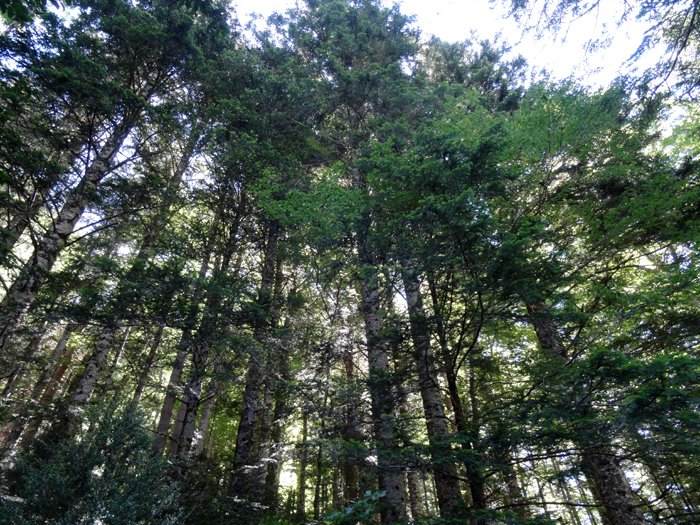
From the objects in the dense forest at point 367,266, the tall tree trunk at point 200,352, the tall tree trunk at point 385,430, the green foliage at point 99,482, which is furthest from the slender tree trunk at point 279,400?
the green foliage at point 99,482

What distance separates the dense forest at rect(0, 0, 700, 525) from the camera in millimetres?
4441

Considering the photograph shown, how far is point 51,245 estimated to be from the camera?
746 cm

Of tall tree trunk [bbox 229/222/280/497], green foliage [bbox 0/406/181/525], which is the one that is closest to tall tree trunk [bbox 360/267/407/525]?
tall tree trunk [bbox 229/222/280/497]

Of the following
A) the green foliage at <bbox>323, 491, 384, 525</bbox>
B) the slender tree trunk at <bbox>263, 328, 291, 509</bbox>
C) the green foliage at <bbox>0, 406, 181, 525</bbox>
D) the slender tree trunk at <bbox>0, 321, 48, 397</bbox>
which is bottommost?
the green foliage at <bbox>323, 491, 384, 525</bbox>

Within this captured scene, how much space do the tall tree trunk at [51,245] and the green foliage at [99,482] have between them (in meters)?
3.11

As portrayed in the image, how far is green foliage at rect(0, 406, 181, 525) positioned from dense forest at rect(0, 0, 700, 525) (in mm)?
32

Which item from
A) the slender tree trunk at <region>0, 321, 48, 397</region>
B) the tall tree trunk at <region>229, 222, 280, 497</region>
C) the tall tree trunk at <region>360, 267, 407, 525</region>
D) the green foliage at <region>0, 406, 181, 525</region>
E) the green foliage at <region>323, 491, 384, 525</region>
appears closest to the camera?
the green foliage at <region>323, 491, 384, 525</region>

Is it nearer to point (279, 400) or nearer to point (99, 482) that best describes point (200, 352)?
point (279, 400)

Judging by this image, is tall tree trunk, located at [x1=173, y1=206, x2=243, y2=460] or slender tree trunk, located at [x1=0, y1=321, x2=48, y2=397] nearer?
tall tree trunk, located at [x1=173, y1=206, x2=243, y2=460]

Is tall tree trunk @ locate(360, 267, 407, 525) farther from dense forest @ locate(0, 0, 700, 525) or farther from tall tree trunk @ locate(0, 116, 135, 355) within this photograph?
tall tree trunk @ locate(0, 116, 135, 355)

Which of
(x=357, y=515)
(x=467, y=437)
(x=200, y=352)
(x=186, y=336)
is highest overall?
(x=200, y=352)

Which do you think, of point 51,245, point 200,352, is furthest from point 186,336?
point 51,245

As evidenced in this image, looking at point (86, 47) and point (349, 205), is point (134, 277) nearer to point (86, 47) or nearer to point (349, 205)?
point (349, 205)

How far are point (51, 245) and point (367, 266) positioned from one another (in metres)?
6.74
